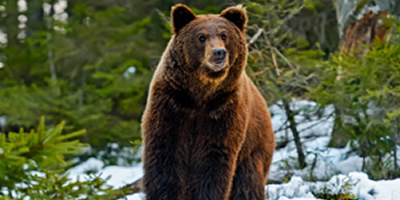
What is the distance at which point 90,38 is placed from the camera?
10.8 meters

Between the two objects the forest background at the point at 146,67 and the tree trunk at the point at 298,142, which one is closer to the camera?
the forest background at the point at 146,67

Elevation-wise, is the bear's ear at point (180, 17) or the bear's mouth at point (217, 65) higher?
the bear's ear at point (180, 17)

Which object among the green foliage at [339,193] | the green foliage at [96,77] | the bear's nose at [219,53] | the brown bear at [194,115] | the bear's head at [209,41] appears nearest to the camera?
the bear's nose at [219,53]

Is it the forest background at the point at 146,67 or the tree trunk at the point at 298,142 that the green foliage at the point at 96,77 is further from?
the tree trunk at the point at 298,142

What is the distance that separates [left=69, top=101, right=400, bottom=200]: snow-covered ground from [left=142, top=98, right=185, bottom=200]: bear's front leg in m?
0.35

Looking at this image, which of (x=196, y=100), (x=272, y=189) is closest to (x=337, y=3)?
(x=272, y=189)

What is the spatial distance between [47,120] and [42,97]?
83 cm

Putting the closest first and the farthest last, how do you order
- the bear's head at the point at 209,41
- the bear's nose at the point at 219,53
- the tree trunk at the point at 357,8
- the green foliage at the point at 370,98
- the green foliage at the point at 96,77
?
the bear's nose at the point at 219,53 < the bear's head at the point at 209,41 < the green foliage at the point at 370,98 < the tree trunk at the point at 357,8 < the green foliage at the point at 96,77

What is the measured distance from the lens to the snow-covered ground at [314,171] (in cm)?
505

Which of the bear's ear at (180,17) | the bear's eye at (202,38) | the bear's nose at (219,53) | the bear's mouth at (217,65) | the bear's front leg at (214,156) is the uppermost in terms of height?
the bear's ear at (180,17)

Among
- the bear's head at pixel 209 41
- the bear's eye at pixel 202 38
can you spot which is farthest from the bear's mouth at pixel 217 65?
the bear's eye at pixel 202 38

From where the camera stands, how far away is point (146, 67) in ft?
34.9

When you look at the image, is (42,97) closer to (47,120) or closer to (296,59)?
(47,120)

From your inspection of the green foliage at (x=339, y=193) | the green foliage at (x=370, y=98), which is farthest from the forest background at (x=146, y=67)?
the green foliage at (x=339, y=193)
